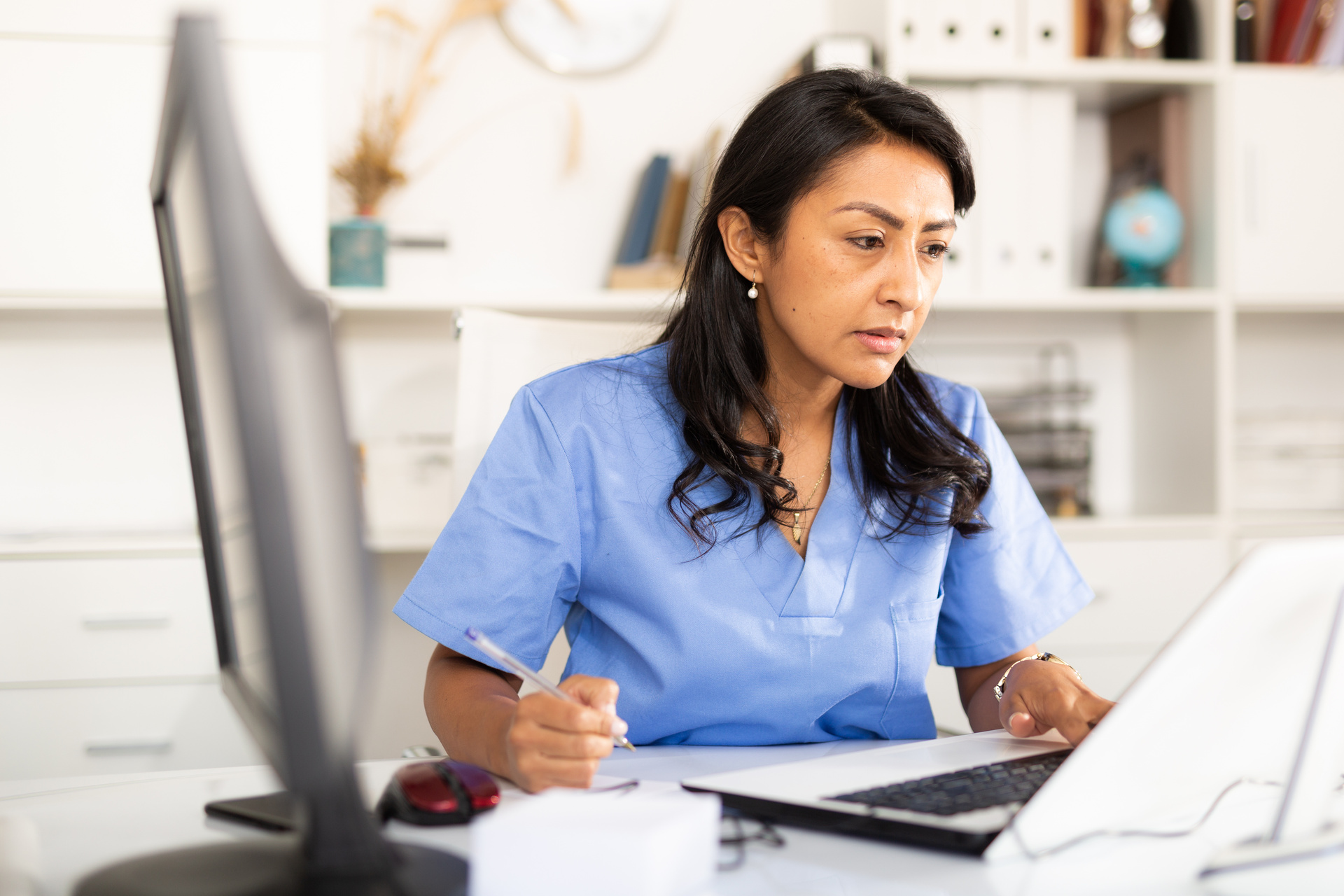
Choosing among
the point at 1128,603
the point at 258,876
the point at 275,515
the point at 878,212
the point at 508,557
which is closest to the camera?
the point at 275,515

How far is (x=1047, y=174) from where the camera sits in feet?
7.29

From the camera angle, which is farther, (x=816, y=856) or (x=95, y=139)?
(x=95, y=139)

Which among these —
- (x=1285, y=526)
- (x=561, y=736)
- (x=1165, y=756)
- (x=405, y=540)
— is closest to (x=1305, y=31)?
(x=1285, y=526)

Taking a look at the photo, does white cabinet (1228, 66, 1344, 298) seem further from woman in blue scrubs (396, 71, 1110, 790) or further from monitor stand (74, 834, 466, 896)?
monitor stand (74, 834, 466, 896)

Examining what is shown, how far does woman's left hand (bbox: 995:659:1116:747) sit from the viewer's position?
87 cm

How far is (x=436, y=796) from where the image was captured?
68cm

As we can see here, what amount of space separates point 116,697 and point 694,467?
1.34m

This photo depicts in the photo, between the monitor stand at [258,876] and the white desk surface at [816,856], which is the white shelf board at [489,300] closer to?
the white desk surface at [816,856]

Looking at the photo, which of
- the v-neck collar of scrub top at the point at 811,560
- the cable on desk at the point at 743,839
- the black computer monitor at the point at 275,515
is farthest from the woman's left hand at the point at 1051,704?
the black computer monitor at the point at 275,515

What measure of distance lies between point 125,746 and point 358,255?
0.98 metres

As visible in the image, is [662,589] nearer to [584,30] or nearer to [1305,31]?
[584,30]

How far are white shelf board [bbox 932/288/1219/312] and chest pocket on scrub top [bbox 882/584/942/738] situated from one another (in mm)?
1167

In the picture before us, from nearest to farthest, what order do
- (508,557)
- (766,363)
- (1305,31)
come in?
(508,557)
(766,363)
(1305,31)

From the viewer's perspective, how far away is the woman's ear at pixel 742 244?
4.11 feet
